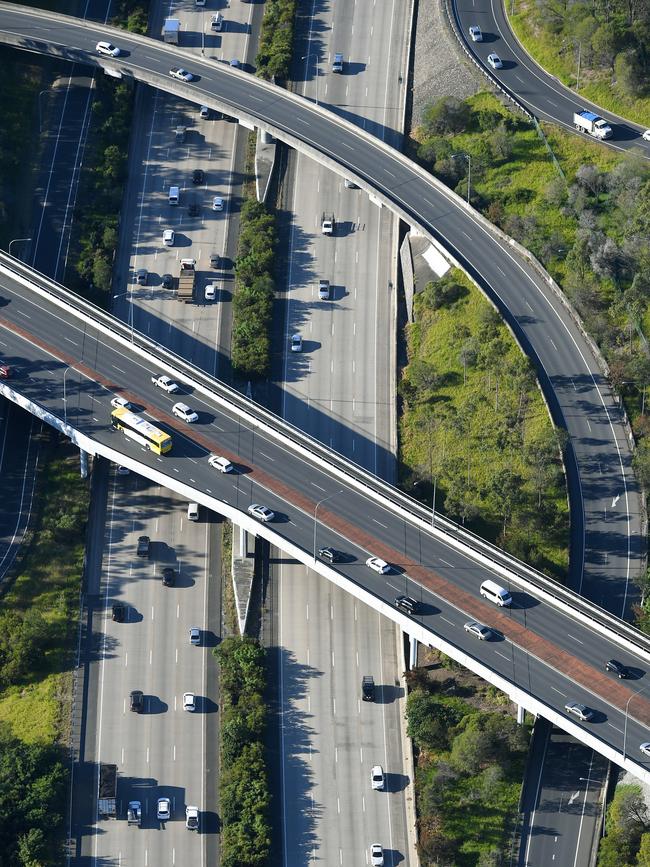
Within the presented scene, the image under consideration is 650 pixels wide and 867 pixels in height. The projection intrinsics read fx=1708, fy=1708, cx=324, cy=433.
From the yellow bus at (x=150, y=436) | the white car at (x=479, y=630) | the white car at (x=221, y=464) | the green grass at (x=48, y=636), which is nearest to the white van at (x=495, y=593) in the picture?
the white car at (x=479, y=630)

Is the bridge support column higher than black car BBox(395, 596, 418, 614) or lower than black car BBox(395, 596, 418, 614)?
lower

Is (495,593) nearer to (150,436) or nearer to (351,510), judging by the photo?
(351,510)

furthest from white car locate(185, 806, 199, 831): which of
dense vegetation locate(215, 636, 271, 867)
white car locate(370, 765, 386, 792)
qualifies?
white car locate(370, 765, 386, 792)

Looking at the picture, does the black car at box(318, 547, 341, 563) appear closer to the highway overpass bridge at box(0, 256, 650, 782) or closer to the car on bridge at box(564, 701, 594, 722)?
the highway overpass bridge at box(0, 256, 650, 782)

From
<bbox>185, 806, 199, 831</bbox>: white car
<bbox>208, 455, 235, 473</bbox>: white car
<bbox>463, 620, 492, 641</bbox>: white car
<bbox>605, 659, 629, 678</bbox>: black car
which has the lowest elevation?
<bbox>185, 806, 199, 831</bbox>: white car

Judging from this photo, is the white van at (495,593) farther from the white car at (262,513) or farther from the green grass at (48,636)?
the green grass at (48,636)

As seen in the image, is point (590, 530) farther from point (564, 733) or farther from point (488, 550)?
point (564, 733)

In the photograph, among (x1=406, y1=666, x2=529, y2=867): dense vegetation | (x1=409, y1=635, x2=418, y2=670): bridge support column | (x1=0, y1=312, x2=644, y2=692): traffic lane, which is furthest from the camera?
(x1=0, y1=312, x2=644, y2=692): traffic lane

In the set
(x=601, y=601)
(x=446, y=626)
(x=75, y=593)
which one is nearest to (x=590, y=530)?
(x=601, y=601)
